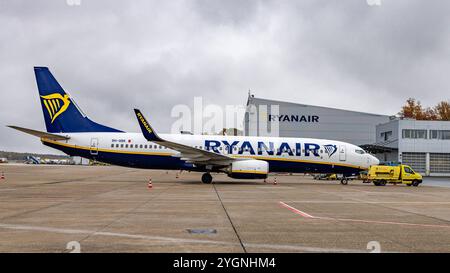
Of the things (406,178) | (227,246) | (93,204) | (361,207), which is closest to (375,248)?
(227,246)

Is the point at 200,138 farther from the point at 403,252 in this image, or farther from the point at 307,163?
the point at 403,252

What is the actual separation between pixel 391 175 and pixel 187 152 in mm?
17635

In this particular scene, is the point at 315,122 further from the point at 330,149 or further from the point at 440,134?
the point at 330,149

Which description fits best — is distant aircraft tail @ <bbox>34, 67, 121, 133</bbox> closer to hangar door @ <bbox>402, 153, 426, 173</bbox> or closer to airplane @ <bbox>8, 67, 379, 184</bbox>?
airplane @ <bbox>8, 67, 379, 184</bbox>

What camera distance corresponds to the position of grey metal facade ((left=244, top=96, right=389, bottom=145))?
266ft

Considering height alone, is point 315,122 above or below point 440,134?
above

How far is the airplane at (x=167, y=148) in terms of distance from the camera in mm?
32688

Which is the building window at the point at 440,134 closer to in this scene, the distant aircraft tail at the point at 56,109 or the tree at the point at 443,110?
the tree at the point at 443,110

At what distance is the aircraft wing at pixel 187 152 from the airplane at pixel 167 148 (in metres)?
0.10

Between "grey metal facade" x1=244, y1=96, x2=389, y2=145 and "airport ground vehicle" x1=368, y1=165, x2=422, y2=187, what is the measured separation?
44209mm

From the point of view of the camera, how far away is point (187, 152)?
1236 inches

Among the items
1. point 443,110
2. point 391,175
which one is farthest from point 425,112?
point 391,175

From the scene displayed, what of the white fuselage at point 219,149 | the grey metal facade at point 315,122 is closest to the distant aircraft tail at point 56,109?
the white fuselage at point 219,149

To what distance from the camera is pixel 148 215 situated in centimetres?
1338
